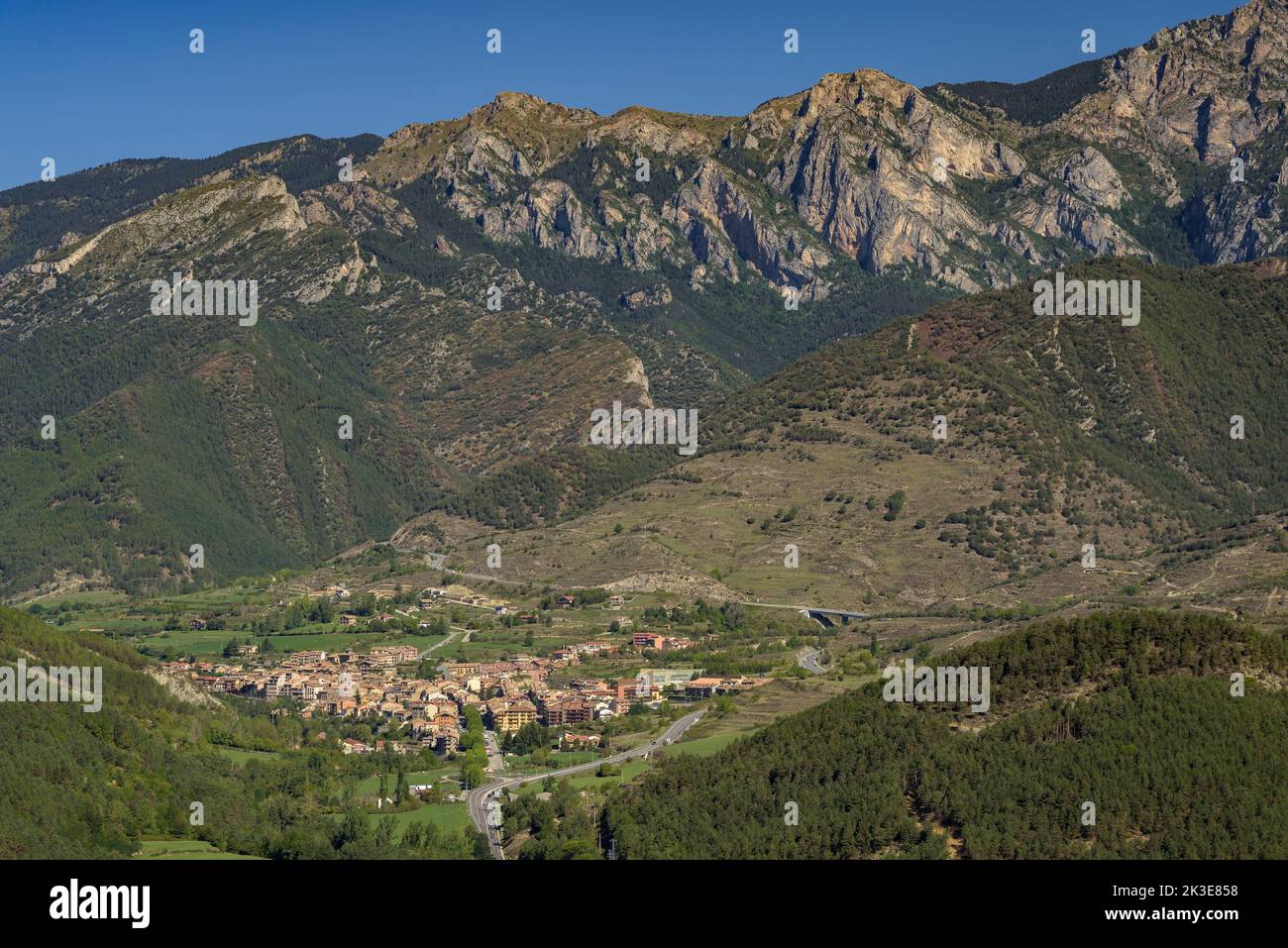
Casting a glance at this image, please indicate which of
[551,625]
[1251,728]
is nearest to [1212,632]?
[1251,728]

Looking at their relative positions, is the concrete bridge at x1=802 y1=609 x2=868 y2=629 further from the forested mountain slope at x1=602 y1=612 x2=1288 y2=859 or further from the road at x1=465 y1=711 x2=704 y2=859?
the forested mountain slope at x1=602 y1=612 x2=1288 y2=859

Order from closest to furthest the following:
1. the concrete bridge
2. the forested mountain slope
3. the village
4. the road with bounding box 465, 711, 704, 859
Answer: the forested mountain slope, the road with bounding box 465, 711, 704, 859, the village, the concrete bridge

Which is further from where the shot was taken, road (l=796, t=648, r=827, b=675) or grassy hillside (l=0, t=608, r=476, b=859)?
road (l=796, t=648, r=827, b=675)

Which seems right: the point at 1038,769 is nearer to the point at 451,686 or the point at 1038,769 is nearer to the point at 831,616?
the point at 451,686

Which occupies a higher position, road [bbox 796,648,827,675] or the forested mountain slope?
road [bbox 796,648,827,675]

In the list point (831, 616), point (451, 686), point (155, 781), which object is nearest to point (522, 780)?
point (155, 781)

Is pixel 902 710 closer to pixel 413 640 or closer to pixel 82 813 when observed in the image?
pixel 82 813

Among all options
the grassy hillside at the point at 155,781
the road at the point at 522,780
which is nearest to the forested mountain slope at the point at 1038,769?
the road at the point at 522,780

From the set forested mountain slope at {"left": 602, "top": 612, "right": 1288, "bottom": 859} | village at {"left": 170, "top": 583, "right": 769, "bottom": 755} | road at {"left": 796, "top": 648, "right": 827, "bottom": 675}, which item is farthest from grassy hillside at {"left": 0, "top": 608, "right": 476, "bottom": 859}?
road at {"left": 796, "top": 648, "right": 827, "bottom": 675}
